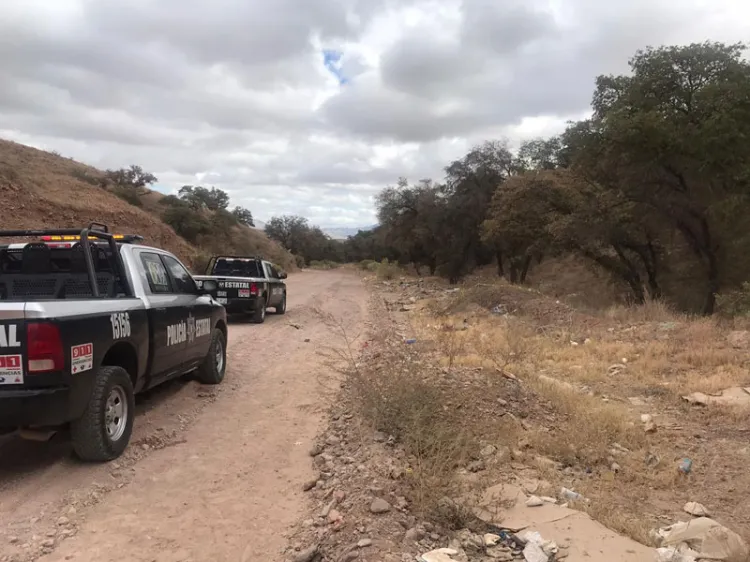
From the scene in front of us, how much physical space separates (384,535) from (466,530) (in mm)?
566

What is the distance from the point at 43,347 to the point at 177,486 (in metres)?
A: 1.47

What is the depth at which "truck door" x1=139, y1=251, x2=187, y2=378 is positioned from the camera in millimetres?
5953

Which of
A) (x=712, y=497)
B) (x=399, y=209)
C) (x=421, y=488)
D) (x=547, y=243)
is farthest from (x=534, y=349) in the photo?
(x=399, y=209)

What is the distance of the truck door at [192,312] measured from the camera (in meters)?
6.99

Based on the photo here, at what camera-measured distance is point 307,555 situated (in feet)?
11.9

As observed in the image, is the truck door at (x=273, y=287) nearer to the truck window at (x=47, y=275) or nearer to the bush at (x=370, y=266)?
the truck window at (x=47, y=275)

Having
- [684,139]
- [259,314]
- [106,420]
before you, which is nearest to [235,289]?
[259,314]

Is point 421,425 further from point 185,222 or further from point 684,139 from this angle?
point 185,222

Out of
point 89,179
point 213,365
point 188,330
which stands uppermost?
point 89,179

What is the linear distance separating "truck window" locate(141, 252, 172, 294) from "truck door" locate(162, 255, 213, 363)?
0.17 meters

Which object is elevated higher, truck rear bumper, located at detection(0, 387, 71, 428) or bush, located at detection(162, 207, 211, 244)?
bush, located at detection(162, 207, 211, 244)

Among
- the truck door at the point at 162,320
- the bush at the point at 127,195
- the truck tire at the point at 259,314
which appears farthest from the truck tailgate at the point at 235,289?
the bush at the point at 127,195

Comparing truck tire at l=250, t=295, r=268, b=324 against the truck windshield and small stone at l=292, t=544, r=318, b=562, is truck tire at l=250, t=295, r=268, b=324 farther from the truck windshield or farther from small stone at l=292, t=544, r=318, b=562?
small stone at l=292, t=544, r=318, b=562

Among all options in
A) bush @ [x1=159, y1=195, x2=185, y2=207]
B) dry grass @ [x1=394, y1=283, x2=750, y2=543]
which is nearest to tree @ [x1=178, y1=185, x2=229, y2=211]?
bush @ [x1=159, y1=195, x2=185, y2=207]
